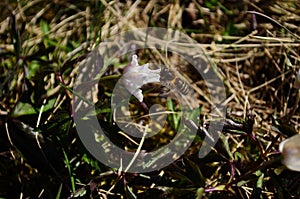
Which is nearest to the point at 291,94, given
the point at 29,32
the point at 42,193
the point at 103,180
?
the point at 103,180

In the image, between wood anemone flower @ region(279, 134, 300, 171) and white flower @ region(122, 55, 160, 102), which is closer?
wood anemone flower @ region(279, 134, 300, 171)

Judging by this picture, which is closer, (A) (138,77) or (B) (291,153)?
(B) (291,153)

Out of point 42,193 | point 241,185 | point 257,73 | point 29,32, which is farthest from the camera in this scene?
point 29,32

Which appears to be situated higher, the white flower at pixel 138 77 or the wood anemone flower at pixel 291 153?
the white flower at pixel 138 77

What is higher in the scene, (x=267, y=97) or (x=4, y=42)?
(x=4, y=42)

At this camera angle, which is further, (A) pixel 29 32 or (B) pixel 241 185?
(A) pixel 29 32

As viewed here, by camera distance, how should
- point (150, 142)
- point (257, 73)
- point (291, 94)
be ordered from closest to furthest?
1. point (150, 142)
2. point (291, 94)
3. point (257, 73)

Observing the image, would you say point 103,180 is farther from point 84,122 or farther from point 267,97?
point 267,97

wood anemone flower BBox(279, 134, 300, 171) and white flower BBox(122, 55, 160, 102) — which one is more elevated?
white flower BBox(122, 55, 160, 102)
